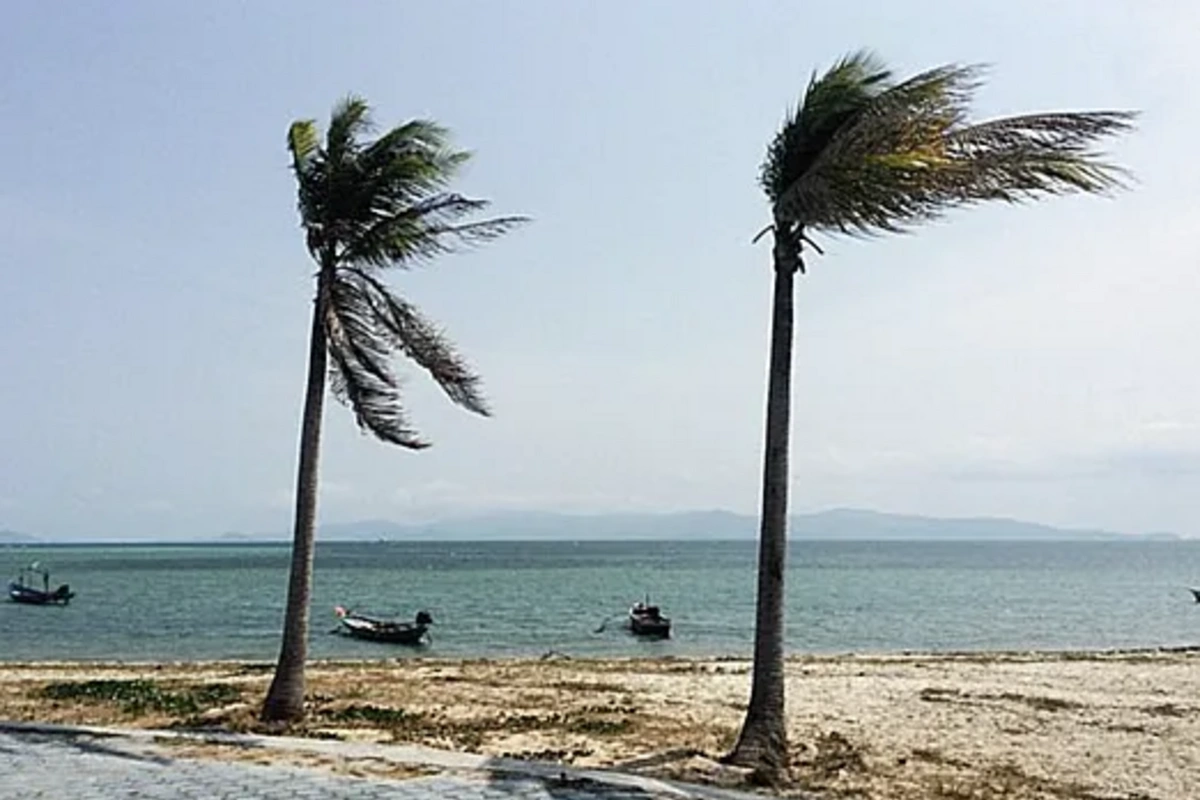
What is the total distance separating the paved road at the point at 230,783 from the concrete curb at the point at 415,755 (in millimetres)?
123

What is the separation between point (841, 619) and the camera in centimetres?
5550

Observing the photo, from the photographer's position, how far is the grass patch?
14062mm

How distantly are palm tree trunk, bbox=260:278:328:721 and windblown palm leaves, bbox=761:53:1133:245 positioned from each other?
5.05 metres

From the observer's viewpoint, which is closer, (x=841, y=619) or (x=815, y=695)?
(x=815, y=695)

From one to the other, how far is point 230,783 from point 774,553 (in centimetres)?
447

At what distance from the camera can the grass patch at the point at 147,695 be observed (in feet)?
46.1

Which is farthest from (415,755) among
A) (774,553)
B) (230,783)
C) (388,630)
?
(388,630)

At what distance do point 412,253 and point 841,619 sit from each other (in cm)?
4476

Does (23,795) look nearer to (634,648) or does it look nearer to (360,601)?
(634,648)

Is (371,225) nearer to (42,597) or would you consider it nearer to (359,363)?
(359,363)

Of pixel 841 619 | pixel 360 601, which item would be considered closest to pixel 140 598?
pixel 360 601

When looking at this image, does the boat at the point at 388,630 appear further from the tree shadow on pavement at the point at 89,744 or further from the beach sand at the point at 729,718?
the tree shadow on pavement at the point at 89,744

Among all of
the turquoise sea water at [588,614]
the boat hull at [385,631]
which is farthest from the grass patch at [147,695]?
the boat hull at [385,631]

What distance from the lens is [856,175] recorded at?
1032 cm
